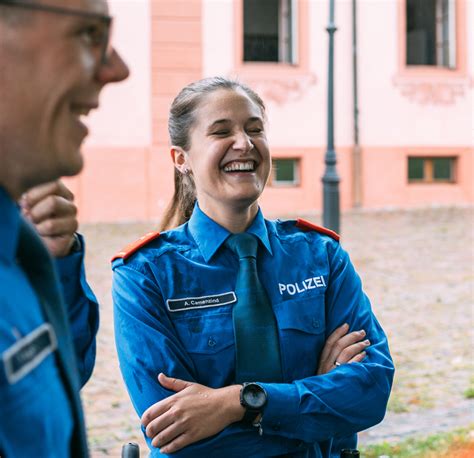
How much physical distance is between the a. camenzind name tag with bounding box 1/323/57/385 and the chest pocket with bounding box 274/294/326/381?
1579mm

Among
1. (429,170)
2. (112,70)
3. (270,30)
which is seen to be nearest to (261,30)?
(270,30)

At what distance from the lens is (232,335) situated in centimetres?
260

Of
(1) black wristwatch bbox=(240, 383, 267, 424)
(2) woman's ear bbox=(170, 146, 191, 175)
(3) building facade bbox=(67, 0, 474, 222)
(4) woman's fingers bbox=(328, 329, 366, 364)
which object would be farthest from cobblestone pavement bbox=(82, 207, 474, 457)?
(1) black wristwatch bbox=(240, 383, 267, 424)

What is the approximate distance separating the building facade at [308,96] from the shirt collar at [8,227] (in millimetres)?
14741

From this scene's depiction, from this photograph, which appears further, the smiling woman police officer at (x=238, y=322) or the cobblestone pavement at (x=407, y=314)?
the cobblestone pavement at (x=407, y=314)

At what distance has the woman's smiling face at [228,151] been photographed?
2.79 m

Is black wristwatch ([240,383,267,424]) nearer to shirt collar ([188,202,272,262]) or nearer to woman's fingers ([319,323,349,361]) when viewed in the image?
woman's fingers ([319,323,349,361])

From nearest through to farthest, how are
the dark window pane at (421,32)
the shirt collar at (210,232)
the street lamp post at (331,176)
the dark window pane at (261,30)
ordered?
the shirt collar at (210,232), the street lamp post at (331,176), the dark window pane at (261,30), the dark window pane at (421,32)

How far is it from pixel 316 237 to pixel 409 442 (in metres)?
2.53

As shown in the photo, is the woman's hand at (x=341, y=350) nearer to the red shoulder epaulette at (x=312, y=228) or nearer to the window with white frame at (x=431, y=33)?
A: the red shoulder epaulette at (x=312, y=228)

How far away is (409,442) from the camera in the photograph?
5102mm

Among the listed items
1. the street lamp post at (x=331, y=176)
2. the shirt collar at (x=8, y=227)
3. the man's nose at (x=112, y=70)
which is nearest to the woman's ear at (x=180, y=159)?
the man's nose at (x=112, y=70)

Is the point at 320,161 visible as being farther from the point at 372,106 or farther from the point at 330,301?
the point at 330,301

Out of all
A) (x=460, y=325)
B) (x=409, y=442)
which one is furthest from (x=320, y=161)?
(x=409, y=442)
